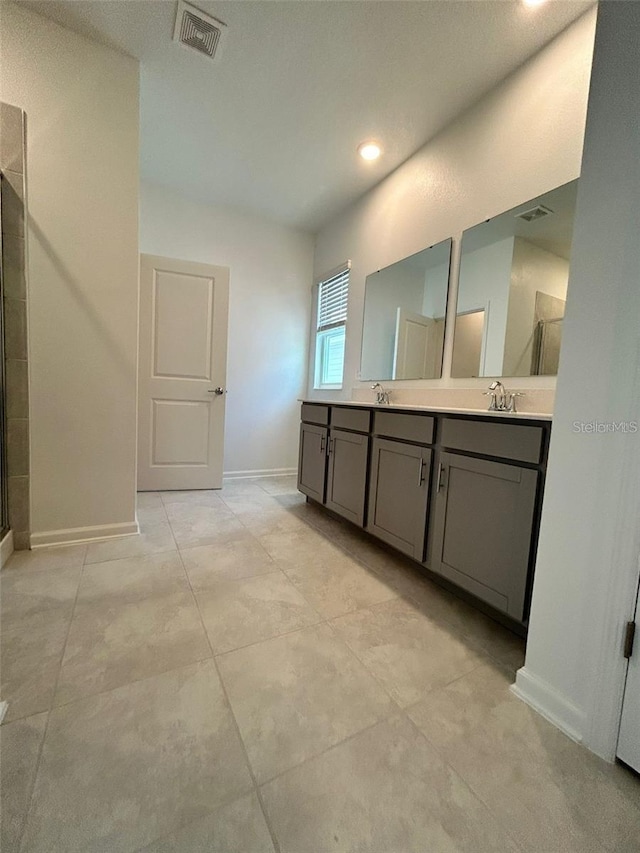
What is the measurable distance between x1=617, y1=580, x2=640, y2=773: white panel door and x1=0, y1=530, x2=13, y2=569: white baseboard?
2471 mm

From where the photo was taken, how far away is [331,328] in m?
3.58

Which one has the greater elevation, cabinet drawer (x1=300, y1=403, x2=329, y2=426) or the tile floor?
cabinet drawer (x1=300, y1=403, x2=329, y2=426)

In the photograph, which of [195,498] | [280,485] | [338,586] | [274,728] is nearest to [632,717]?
[274,728]

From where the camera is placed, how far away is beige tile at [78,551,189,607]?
1528mm

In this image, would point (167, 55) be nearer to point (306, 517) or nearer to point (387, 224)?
point (387, 224)

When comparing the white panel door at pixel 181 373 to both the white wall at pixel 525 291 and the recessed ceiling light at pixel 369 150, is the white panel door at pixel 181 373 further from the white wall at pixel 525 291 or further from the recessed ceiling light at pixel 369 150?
the white wall at pixel 525 291

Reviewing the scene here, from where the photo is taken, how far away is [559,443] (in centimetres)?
103

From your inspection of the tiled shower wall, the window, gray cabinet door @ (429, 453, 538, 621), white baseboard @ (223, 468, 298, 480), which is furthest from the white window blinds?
the tiled shower wall

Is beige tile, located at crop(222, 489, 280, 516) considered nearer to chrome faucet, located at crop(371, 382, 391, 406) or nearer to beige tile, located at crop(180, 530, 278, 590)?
beige tile, located at crop(180, 530, 278, 590)

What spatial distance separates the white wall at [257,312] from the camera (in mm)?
3324

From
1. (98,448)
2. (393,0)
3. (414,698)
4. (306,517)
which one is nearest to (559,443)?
(414,698)

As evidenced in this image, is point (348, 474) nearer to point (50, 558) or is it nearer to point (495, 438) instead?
point (495, 438)

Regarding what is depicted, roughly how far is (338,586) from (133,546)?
1.22 m

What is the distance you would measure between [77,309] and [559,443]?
2362mm
